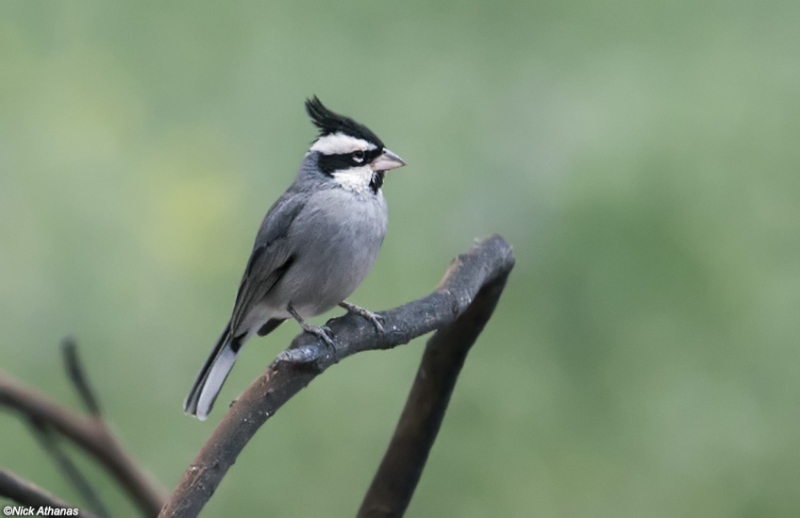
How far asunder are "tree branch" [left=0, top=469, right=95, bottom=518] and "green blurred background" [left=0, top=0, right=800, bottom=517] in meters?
1.11

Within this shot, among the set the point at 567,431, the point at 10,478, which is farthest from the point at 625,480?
the point at 10,478

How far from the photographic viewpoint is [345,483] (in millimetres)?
2783

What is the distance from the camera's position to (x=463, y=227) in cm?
298

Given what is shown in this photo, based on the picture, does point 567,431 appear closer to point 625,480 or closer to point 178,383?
point 625,480

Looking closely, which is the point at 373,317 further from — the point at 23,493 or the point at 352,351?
the point at 23,493

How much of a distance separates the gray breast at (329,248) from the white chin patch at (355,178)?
18mm

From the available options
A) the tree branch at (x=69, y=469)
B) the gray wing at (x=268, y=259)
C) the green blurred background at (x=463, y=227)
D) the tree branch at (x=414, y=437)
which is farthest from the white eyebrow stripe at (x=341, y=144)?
the green blurred background at (x=463, y=227)

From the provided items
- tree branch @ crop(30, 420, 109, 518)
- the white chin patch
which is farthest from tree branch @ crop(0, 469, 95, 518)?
the white chin patch

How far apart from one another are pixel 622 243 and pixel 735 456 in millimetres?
661

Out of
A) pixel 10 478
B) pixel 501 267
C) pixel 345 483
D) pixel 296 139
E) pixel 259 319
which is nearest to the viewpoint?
pixel 10 478

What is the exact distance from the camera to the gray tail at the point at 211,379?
1928mm

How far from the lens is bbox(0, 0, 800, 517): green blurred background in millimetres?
2828

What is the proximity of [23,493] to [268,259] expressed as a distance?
67cm

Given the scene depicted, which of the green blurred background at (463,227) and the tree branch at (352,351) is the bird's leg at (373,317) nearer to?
the tree branch at (352,351)
